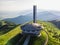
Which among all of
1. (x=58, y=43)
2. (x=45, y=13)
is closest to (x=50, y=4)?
(x=45, y=13)

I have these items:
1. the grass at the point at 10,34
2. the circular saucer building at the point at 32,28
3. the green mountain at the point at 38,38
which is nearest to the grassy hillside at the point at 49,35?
the green mountain at the point at 38,38

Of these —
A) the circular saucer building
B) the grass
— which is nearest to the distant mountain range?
the circular saucer building

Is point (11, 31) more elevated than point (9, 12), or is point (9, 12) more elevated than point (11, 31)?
point (9, 12)

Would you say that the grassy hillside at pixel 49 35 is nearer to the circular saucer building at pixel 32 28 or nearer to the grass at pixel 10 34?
the circular saucer building at pixel 32 28

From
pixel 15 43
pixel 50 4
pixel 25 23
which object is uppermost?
pixel 50 4

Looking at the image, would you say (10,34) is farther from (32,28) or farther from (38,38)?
(38,38)

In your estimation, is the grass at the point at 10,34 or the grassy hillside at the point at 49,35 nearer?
the grassy hillside at the point at 49,35

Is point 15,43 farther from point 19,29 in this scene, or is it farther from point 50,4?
point 50,4

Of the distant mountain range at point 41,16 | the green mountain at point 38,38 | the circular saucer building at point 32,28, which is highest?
the distant mountain range at point 41,16
